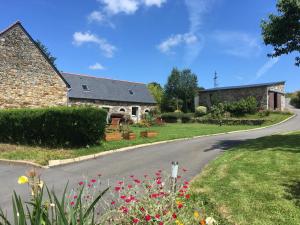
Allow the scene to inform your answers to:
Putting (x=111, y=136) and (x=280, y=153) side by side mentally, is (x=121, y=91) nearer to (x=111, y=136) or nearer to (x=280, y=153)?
(x=111, y=136)

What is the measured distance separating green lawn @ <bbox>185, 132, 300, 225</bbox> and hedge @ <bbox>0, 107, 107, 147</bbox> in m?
5.66

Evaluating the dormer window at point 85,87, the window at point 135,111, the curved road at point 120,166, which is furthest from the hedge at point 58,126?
the window at point 135,111

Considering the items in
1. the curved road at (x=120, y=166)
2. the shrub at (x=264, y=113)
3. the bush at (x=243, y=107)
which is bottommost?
the curved road at (x=120, y=166)

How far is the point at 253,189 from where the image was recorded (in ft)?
21.9

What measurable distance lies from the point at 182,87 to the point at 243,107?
18.5 metres

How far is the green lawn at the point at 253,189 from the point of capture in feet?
17.6

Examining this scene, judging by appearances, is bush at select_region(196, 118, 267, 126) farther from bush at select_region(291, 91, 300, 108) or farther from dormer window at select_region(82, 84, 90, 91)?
bush at select_region(291, 91, 300, 108)

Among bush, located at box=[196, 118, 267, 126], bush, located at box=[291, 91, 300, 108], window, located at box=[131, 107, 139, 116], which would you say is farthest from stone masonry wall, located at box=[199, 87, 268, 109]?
bush, located at box=[291, 91, 300, 108]

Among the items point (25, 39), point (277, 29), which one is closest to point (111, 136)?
point (277, 29)

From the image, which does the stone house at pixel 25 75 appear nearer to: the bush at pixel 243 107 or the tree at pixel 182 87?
the bush at pixel 243 107

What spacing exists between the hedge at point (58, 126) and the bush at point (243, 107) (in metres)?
21.9

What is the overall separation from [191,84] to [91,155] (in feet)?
131

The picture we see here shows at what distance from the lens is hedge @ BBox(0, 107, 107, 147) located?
1305 centimetres

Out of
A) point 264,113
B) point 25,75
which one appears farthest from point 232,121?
point 25,75
